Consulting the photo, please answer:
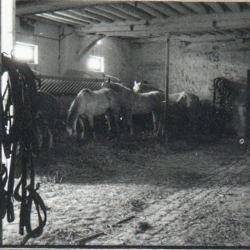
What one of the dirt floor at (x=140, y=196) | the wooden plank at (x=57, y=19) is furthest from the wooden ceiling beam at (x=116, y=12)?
the dirt floor at (x=140, y=196)

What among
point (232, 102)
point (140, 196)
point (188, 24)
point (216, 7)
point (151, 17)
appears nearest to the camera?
point (140, 196)

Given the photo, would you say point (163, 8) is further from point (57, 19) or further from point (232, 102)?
point (232, 102)

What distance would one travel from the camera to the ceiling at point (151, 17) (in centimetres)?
722

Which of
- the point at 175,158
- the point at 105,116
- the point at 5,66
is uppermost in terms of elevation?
the point at 5,66

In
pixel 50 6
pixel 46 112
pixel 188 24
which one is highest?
pixel 188 24

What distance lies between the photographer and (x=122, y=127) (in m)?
10.1

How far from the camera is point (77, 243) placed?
312 centimetres

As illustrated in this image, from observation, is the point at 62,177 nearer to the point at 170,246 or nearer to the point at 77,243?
the point at 77,243

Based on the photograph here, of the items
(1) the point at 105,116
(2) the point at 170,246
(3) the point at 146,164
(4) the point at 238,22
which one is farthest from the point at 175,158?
(2) the point at 170,246

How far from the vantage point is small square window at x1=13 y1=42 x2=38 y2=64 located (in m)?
8.29

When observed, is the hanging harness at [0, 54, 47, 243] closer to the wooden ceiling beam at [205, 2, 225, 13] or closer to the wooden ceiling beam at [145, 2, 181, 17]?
the wooden ceiling beam at [145, 2, 181, 17]

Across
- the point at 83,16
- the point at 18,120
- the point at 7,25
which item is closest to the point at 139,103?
the point at 83,16

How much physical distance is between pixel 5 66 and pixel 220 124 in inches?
404

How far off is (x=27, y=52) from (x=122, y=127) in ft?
10.8
